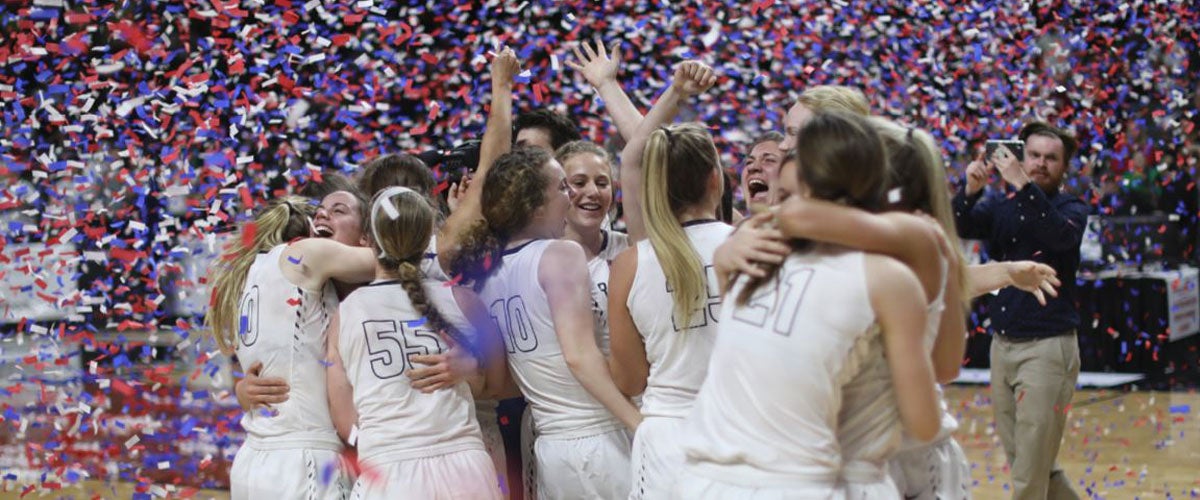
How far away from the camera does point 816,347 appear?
7.32ft

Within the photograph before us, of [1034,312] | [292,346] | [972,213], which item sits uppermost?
[292,346]

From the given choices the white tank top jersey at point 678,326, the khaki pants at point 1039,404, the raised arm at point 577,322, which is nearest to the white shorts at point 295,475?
the raised arm at point 577,322

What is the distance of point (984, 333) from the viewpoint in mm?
10359

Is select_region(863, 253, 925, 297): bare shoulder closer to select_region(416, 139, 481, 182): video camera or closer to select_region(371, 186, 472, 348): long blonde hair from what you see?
select_region(371, 186, 472, 348): long blonde hair

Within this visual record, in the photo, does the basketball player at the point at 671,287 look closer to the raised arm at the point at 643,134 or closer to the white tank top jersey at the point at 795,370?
the raised arm at the point at 643,134

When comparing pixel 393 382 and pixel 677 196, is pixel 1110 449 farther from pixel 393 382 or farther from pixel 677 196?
pixel 393 382

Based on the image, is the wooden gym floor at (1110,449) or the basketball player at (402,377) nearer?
the basketball player at (402,377)

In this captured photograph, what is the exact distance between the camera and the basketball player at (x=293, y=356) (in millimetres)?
3633

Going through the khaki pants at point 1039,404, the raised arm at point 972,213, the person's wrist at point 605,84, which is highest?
the person's wrist at point 605,84

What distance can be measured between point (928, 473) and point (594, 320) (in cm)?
116

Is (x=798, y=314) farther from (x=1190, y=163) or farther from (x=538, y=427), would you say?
(x=1190, y=163)

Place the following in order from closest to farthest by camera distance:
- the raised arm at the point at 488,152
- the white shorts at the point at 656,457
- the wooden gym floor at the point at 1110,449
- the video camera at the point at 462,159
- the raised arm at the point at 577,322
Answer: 1. the white shorts at the point at 656,457
2. the raised arm at the point at 577,322
3. the raised arm at the point at 488,152
4. the video camera at the point at 462,159
5. the wooden gym floor at the point at 1110,449

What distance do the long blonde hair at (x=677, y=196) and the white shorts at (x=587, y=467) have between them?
0.56m

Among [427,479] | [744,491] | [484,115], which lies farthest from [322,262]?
[484,115]
